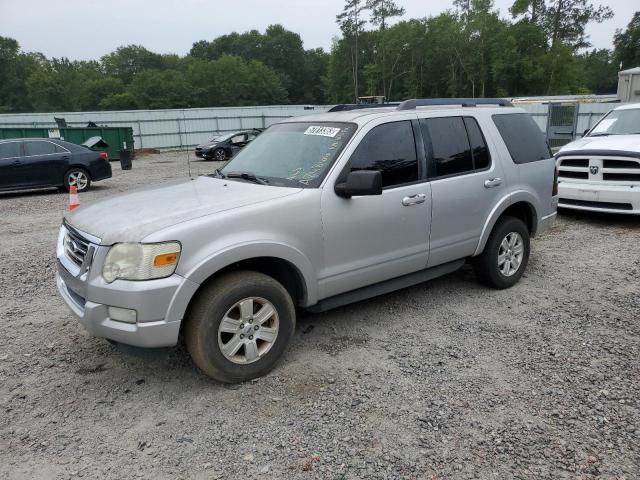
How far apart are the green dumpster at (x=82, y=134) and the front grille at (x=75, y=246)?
737 inches

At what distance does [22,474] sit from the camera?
268 centimetres

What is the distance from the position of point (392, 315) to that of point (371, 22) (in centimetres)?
7699

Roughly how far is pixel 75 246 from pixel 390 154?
8.13 ft

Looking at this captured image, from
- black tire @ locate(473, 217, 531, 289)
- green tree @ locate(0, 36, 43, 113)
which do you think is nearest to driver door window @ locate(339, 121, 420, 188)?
black tire @ locate(473, 217, 531, 289)

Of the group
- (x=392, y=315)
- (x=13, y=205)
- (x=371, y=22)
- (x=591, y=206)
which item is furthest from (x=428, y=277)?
(x=371, y=22)

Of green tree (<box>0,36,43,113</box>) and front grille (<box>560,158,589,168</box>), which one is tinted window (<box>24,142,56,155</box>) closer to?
front grille (<box>560,158,589,168</box>)

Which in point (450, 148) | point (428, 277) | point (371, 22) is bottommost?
point (428, 277)

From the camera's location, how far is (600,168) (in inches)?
305

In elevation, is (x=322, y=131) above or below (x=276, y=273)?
above

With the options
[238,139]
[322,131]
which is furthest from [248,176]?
[238,139]

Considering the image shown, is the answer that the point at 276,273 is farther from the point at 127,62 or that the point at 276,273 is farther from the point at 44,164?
the point at 127,62

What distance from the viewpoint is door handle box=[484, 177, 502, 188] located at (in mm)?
4788

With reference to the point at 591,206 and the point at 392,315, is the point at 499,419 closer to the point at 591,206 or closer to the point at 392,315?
the point at 392,315

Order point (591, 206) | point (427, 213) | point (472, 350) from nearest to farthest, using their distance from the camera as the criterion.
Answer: point (472, 350)
point (427, 213)
point (591, 206)
